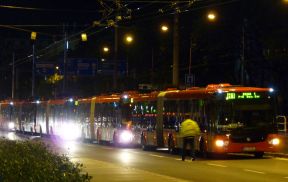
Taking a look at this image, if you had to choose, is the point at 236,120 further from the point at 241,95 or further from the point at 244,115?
the point at 241,95

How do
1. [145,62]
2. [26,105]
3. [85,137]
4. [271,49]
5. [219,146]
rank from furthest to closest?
[145,62]
[26,105]
[271,49]
[85,137]
[219,146]

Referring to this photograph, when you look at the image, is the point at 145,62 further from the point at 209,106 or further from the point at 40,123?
the point at 209,106

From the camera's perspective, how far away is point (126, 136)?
3759 cm

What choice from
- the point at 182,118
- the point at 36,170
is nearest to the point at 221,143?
the point at 182,118

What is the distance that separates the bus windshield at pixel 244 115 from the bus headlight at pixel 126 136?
10903mm

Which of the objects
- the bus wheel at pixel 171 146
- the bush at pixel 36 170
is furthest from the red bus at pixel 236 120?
the bush at pixel 36 170

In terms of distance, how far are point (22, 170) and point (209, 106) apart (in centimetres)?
1804

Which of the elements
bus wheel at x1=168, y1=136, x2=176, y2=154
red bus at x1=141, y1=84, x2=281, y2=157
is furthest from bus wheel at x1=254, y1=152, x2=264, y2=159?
bus wheel at x1=168, y1=136, x2=176, y2=154

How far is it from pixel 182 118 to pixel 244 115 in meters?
3.62

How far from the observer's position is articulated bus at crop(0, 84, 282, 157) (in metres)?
26.9

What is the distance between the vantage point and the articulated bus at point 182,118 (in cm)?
2694

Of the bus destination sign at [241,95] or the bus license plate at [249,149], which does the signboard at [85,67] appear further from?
the bus license plate at [249,149]

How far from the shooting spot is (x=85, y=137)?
150ft

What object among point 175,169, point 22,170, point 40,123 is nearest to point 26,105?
point 40,123
